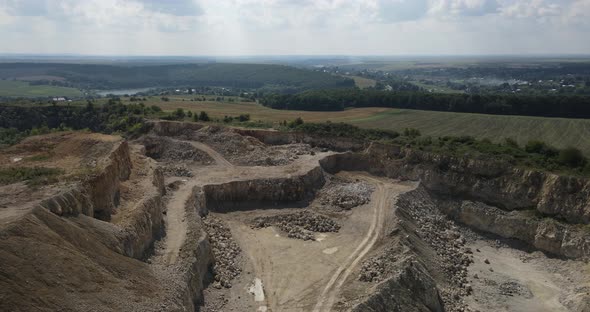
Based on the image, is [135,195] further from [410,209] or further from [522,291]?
[522,291]

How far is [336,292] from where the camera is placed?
32938 mm

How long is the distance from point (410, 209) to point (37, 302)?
121 feet

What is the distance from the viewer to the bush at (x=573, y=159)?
2040 inches

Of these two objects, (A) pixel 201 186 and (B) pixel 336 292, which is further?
(A) pixel 201 186

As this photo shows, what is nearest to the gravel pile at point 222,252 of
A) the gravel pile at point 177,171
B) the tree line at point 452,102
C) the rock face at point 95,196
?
the rock face at point 95,196

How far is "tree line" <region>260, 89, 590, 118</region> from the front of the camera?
10112cm

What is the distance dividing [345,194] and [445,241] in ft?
40.0

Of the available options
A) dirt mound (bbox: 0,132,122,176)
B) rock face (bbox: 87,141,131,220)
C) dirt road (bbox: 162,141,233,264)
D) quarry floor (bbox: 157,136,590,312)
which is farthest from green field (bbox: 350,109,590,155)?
rock face (bbox: 87,141,131,220)

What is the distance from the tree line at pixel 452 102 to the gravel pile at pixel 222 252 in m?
78.0

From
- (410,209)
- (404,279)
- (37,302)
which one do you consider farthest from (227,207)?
(37,302)

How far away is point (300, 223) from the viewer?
46.9 metres

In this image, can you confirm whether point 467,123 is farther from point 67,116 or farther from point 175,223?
point 67,116

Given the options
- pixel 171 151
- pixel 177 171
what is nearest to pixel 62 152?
pixel 177 171

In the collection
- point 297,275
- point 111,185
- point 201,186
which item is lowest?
point 297,275
